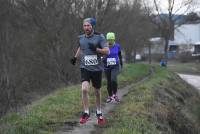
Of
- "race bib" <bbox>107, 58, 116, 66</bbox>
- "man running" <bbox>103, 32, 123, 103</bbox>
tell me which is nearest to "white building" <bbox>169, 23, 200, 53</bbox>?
"man running" <bbox>103, 32, 123, 103</bbox>

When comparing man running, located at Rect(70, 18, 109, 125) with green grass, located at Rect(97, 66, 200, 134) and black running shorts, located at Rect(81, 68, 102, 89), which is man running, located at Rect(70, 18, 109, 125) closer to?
black running shorts, located at Rect(81, 68, 102, 89)

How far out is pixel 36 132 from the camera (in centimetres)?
1015

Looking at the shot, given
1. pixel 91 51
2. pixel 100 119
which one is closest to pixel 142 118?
pixel 100 119

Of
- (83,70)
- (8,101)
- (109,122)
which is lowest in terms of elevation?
(8,101)

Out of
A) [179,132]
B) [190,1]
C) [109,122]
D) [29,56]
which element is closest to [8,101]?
[29,56]

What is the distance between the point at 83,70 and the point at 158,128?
2133 millimetres

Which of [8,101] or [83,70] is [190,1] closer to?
[8,101]

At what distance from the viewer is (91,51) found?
35.9 ft

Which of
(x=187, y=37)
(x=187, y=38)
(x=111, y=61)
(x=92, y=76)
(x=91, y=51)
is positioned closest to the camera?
(x=91, y=51)

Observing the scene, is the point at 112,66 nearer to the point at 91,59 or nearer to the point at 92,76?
the point at 92,76

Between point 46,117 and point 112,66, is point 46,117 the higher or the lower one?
the lower one

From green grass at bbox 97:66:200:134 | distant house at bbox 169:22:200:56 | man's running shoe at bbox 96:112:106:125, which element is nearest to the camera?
green grass at bbox 97:66:200:134

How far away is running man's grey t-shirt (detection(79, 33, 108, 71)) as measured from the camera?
1094 centimetres

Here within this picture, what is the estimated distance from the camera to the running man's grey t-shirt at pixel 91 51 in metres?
10.9
